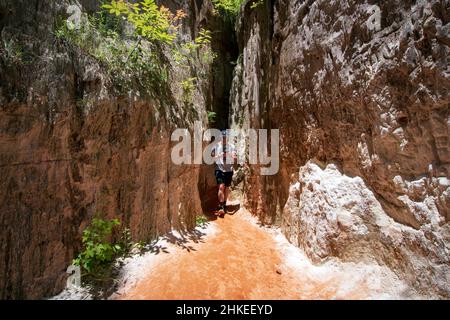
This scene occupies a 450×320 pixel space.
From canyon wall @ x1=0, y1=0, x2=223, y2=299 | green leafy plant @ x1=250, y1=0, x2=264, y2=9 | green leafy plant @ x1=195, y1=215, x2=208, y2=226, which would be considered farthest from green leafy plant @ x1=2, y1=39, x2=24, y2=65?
green leafy plant @ x1=250, y1=0, x2=264, y2=9

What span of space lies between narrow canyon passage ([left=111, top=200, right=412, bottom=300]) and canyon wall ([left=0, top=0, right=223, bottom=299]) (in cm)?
71

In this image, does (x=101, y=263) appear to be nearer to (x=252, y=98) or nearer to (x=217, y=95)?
(x=252, y=98)

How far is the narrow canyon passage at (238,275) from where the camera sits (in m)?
3.37

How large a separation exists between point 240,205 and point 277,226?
5.65 feet

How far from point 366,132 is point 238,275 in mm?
2616

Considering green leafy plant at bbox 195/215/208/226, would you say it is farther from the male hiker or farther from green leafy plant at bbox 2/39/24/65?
green leafy plant at bbox 2/39/24/65

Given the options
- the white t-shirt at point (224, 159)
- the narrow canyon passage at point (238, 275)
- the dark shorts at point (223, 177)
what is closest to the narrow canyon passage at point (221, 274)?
the narrow canyon passage at point (238, 275)

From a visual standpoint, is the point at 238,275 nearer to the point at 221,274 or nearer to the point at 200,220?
the point at 221,274

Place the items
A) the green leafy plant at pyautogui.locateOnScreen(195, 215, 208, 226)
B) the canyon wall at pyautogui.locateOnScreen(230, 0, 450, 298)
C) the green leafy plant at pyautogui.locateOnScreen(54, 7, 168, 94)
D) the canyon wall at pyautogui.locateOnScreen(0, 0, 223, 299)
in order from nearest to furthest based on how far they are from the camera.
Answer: the canyon wall at pyautogui.locateOnScreen(230, 0, 450, 298)
the canyon wall at pyautogui.locateOnScreen(0, 0, 223, 299)
the green leafy plant at pyautogui.locateOnScreen(54, 7, 168, 94)
the green leafy plant at pyautogui.locateOnScreen(195, 215, 208, 226)

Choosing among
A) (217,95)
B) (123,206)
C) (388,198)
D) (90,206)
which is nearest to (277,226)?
(388,198)

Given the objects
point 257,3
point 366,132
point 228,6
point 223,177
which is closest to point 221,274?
point 366,132

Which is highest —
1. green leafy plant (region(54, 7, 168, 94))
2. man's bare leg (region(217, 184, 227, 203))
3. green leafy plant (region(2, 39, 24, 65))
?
green leafy plant (region(54, 7, 168, 94))

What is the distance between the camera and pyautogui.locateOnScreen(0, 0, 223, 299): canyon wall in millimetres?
3473

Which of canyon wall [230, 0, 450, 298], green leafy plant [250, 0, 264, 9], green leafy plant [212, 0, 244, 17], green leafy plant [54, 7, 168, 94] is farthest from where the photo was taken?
green leafy plant [212, 0, 244, 17]
